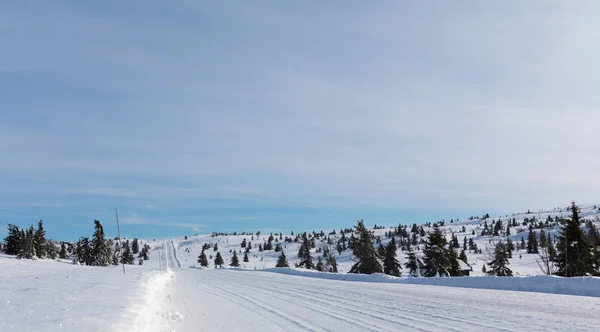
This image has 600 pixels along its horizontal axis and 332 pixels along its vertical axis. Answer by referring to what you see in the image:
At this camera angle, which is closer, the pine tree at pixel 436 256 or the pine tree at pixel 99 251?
the pine tree at pixel 436 256

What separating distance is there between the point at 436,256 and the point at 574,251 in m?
12.2

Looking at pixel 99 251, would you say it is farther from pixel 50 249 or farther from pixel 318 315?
pixel 318 315

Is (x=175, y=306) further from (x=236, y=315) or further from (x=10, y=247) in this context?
(x=10, y=247)

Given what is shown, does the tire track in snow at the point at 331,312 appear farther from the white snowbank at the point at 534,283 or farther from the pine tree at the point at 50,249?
the pine tree at the point at 50,249

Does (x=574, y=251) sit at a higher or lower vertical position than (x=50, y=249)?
higher

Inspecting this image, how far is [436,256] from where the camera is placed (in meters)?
43.4

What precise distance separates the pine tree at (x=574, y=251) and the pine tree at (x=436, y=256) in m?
10.3

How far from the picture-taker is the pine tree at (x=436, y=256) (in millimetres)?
43250

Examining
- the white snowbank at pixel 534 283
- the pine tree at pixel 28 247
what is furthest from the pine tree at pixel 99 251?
the white snowbank at pixel 534 283

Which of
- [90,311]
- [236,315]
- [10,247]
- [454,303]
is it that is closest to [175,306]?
[236,315]

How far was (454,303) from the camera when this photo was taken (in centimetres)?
1262

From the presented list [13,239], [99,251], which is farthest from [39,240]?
[99,251]

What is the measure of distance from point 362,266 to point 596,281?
34089 millimetres

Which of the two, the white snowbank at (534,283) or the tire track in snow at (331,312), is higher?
the tire track in snow at (331,312)
